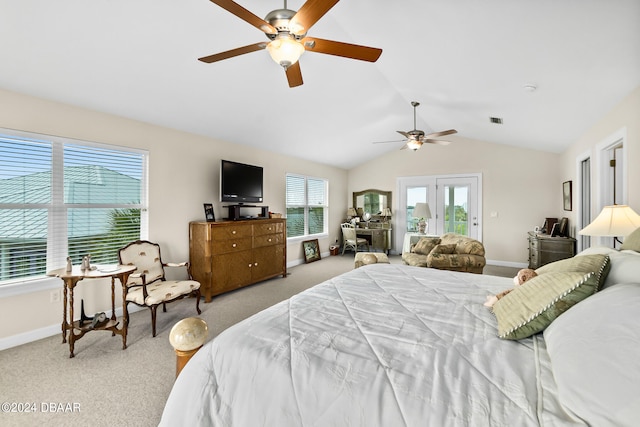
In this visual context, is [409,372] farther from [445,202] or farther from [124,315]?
[445,202]

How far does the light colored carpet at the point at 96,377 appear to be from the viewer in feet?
5.91

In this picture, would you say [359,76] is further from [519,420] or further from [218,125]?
[519,420]

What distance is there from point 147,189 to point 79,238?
901 mm

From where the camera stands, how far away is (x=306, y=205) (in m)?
6.75

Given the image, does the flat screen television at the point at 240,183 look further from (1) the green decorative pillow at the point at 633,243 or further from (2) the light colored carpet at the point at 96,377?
(1) the green decorative pillow at the point at 633,243

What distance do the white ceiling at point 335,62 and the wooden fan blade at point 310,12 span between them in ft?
3.35

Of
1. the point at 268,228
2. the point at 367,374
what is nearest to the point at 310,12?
the point at 367,374

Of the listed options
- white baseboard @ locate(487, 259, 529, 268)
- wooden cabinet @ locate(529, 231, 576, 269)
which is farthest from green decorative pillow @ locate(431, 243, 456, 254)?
white baseboard @ locate(487, 259, 529, 268)

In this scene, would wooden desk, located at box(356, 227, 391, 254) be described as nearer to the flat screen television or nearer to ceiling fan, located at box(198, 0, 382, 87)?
the flat screen television

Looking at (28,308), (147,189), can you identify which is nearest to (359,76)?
(147,189)

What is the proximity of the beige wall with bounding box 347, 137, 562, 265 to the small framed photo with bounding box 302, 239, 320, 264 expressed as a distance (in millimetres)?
3207

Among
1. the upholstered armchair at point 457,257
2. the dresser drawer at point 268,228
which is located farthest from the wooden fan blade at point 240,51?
the upholstered armchair at point 457,257

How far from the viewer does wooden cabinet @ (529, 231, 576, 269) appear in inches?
171

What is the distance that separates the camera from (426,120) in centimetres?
565
